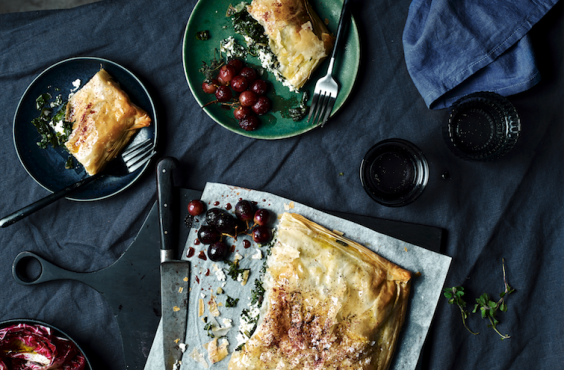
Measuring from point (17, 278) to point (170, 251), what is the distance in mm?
1207

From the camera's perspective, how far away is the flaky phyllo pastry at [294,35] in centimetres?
258

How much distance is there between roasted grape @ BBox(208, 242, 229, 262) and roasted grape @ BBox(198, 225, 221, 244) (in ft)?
0.14

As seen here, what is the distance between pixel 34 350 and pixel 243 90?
2.36 meters

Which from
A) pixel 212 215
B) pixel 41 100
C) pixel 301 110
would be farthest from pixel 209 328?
pixel 41 100

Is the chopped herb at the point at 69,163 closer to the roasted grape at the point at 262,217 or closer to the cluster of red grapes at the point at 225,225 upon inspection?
the cluster of red grapes at the point at 225,225

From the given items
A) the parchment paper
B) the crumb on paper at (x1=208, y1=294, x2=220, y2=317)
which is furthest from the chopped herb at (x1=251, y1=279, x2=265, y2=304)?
the crumb on paper at (x1=208, y1=294, x2=220, y2=317)

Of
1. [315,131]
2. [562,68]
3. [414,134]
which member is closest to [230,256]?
[315,131]

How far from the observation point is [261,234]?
2.70 meters

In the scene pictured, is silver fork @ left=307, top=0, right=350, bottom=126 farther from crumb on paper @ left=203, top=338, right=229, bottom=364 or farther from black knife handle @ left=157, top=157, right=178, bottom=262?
crumb on paper @ left=203, top=338, right=229, bottom=364

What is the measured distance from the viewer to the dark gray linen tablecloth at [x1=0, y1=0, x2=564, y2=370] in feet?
8.94

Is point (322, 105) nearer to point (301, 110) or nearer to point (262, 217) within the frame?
point (301, 110)

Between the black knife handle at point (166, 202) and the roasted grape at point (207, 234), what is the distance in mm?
213

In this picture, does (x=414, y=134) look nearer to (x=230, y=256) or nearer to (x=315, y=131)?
(x=315, y=131)

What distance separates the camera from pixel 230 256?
9.17 ft
